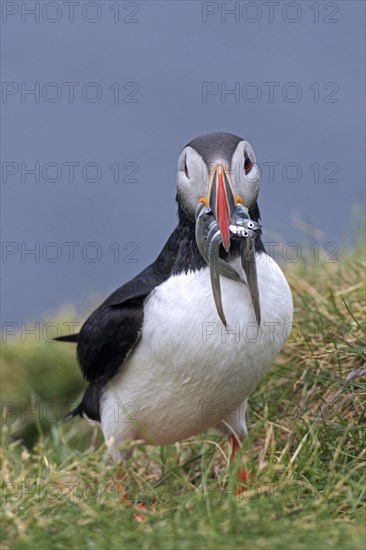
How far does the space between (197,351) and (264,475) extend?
0.63 meters

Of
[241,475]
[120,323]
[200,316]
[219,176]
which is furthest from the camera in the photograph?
[120,323]

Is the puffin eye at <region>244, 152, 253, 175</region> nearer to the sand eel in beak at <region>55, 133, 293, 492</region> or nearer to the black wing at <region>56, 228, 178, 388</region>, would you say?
the sand eel in beak at <region>55, 133, 293, 492</region>

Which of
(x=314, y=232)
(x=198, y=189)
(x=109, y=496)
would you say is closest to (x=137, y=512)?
(x=109, y=496)

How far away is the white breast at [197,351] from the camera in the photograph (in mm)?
4621

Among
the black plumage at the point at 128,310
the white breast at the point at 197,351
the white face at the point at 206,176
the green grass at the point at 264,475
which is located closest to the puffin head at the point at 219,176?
the white face at the point at 206,176

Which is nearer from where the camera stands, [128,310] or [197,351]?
[197,351]

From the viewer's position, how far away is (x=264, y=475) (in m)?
4.29

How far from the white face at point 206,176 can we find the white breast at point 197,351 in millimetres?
321

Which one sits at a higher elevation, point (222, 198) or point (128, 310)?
point (222, 198)

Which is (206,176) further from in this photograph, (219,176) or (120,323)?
(120,323)

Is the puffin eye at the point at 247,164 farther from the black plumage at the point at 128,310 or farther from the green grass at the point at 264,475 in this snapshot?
the green grass at the point at 264,475

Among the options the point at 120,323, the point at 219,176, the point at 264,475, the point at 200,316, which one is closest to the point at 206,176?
the point at 219,176

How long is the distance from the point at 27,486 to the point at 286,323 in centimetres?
134

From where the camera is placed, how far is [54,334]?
27.1ft
